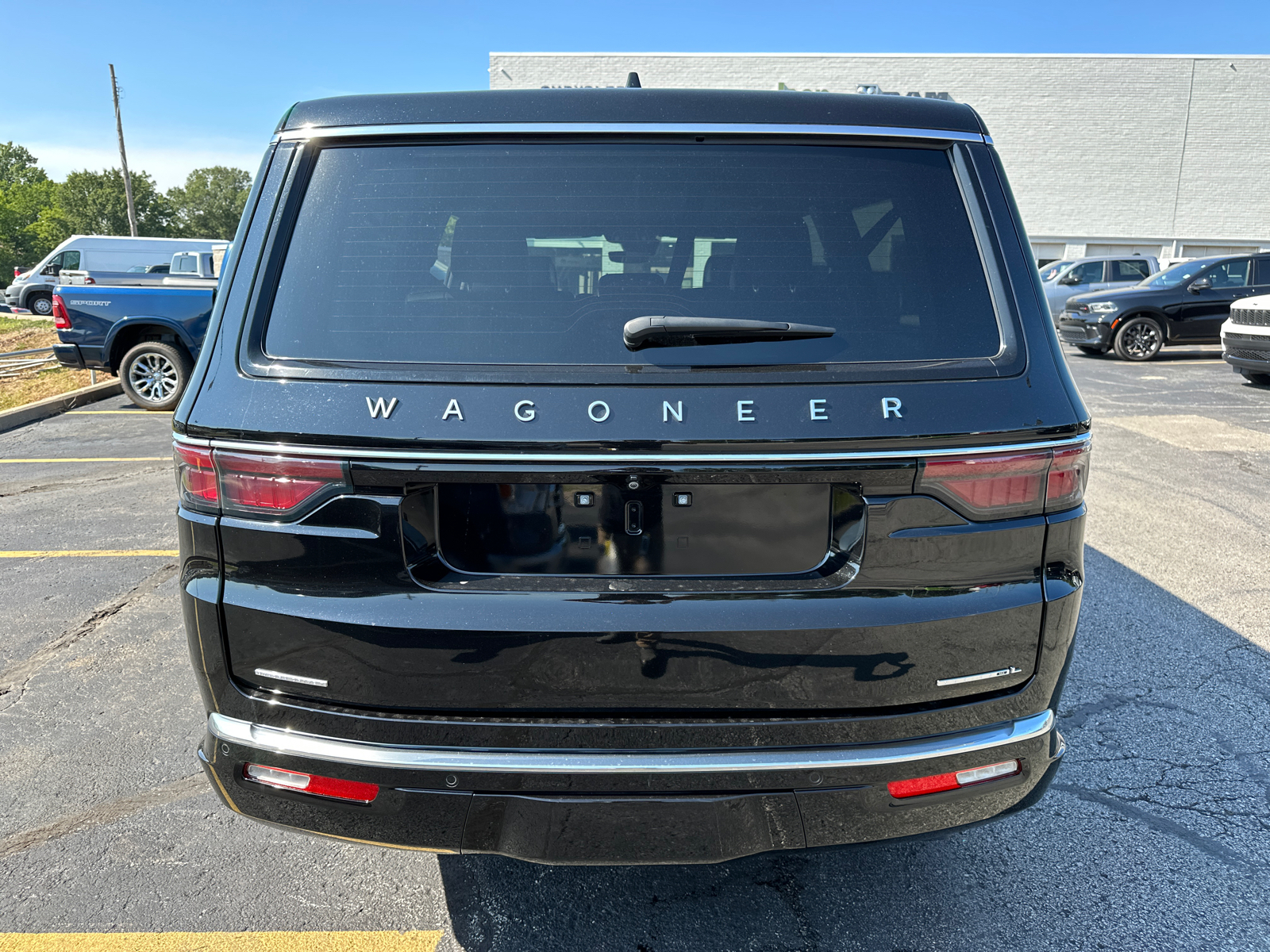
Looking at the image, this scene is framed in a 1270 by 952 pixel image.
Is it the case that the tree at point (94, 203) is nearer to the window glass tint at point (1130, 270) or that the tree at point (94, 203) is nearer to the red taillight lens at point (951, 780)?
the window glass tint at point (1130, 270)

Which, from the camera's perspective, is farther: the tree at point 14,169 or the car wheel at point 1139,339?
the tree at point 14,169

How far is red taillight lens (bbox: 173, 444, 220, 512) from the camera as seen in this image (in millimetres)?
1837

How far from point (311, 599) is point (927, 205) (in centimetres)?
164

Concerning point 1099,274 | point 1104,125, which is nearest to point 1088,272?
point 1099,274

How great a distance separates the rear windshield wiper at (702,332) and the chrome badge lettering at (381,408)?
50 cm

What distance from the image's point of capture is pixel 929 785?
73.2 inches

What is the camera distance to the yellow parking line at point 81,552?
17.3ft

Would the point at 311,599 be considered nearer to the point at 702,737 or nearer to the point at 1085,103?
the point at 702,737

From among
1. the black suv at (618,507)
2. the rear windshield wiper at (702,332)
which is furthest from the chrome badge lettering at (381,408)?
the rear windshield wiper at (702,332)

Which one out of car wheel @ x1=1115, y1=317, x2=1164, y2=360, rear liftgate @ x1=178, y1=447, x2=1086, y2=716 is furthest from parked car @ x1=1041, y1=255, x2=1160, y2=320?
rear liftgate @ x1=178, y1=447, x2=1086, y2=716

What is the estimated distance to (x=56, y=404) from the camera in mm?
10719

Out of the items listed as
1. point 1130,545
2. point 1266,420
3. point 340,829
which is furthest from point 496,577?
point 1266,420

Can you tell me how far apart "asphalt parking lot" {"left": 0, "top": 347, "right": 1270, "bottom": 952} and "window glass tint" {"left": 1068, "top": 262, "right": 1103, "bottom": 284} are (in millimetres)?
17679

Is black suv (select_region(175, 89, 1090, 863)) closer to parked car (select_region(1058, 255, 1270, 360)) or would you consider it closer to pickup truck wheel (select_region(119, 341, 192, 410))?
pickup truck wheel (select_region(119, 341, 192, 410))
